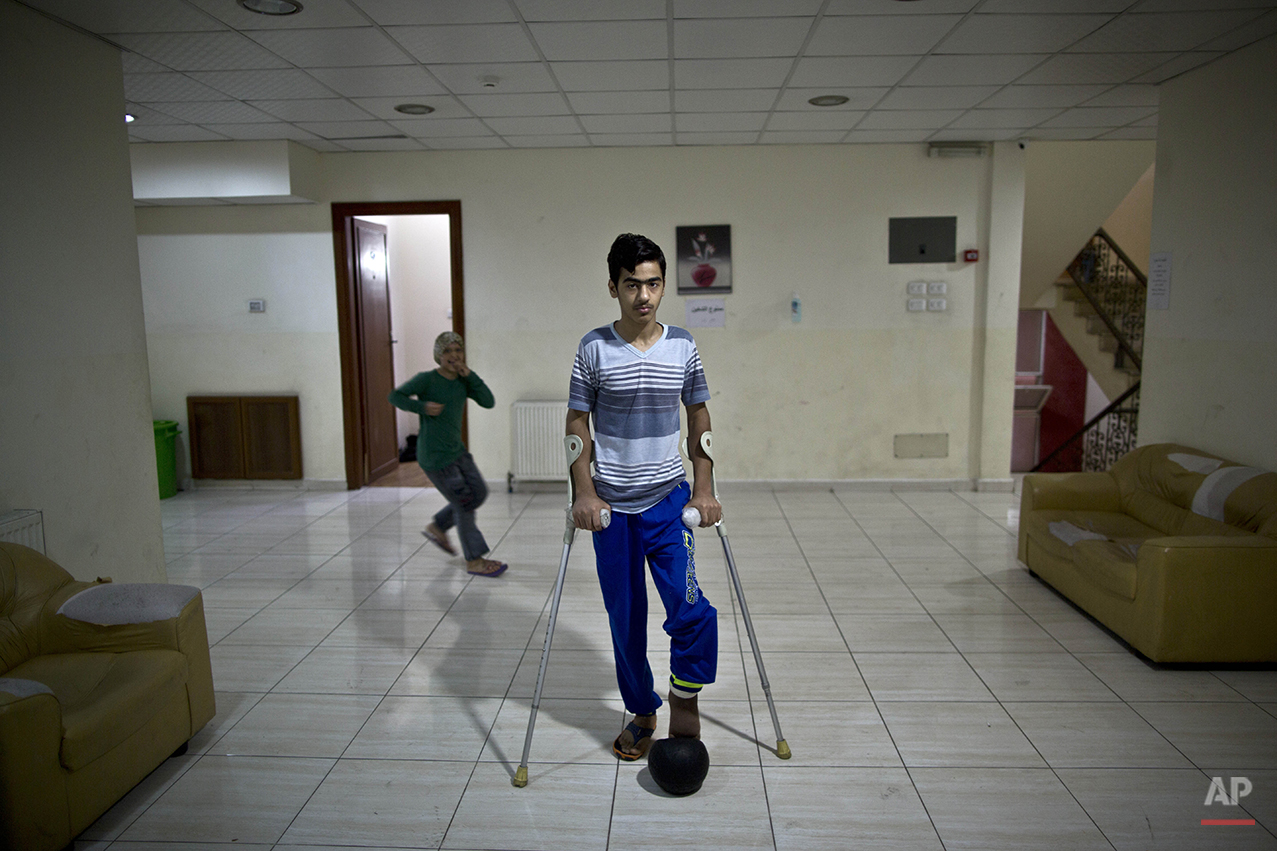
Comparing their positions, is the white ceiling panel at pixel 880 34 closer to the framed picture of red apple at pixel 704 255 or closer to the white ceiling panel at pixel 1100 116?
the white ceiling panel at pixel 1100 116

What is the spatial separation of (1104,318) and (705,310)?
513 cm

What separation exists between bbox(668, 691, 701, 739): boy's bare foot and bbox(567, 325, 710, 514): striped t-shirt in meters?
0.67

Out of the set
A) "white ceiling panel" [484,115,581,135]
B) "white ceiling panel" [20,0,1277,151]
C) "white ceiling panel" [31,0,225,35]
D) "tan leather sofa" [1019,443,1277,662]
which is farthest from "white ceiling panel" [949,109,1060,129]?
"white ceiling panel" [31,0,225,35]

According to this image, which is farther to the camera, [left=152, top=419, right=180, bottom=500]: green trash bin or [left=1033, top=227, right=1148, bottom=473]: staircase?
[left=1033, top=227, right=1148, bottom=473]: staircase

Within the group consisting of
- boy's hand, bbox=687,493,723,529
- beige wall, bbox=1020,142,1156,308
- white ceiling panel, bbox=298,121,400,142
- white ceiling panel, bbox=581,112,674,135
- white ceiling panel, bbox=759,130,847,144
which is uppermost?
white ceiling panel, bbox=759,130,847,144

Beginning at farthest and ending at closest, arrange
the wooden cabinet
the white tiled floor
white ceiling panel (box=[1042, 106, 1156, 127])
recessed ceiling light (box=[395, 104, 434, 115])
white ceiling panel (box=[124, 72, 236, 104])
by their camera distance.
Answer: the wooden cabinet
white ceiling panel (box=[1042, 106, 1156, 127])
recessed ceiling light (box=[395, 104, 434, 115])
white ceiling panel (box=[124, 72, 236, 104])
the white tiled floor

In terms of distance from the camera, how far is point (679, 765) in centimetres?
254

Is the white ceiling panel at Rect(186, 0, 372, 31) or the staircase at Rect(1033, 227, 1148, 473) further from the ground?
the white ceiling panel at Rect(186, 0, 372, 31)

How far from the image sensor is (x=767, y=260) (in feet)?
22.4

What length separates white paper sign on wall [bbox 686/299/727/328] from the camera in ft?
22.6

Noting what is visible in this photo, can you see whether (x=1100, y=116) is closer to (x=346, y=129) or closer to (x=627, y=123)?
(x=627, y=123)

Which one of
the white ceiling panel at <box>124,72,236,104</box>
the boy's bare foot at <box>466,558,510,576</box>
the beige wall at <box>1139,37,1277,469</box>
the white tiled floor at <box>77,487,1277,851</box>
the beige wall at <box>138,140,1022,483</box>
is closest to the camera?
the white tiled floor at <box>77,487,1277,851</box>

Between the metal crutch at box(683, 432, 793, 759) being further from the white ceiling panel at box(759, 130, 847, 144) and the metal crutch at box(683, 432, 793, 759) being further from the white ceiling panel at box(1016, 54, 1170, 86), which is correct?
the white ceiling panel at box(759, 130, 847, 144)

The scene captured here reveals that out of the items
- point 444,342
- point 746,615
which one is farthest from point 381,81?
point 746,615
